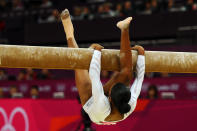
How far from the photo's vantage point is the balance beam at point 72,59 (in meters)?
3.57

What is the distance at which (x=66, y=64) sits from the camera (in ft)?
12.3

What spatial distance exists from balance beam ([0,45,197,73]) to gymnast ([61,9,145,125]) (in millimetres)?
110

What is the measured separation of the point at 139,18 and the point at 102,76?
272 cm

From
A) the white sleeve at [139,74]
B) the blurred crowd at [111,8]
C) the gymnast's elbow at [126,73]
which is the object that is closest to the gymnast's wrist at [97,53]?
the gymnast's elbow at [126,73]

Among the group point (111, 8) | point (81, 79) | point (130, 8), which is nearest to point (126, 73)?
point (81, 79)

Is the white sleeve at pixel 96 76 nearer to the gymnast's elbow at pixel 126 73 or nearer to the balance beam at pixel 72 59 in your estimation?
the balance beam at pixel 72 59

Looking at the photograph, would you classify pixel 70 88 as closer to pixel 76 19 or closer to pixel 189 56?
pixel 76 19

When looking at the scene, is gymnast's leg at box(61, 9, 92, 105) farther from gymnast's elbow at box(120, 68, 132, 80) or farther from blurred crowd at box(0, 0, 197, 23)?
blurred crowd at box(0, 0, 197, 23)

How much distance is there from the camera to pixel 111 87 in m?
3.63

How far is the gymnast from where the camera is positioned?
11.6 feet

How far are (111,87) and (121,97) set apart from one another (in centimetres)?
20

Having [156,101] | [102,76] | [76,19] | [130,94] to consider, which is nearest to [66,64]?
[130,94]

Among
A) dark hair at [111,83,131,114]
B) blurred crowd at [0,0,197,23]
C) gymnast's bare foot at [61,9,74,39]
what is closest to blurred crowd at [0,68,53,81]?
blurred crowd at [0,0,197,23]

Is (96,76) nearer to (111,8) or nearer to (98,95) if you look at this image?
(98,95)
